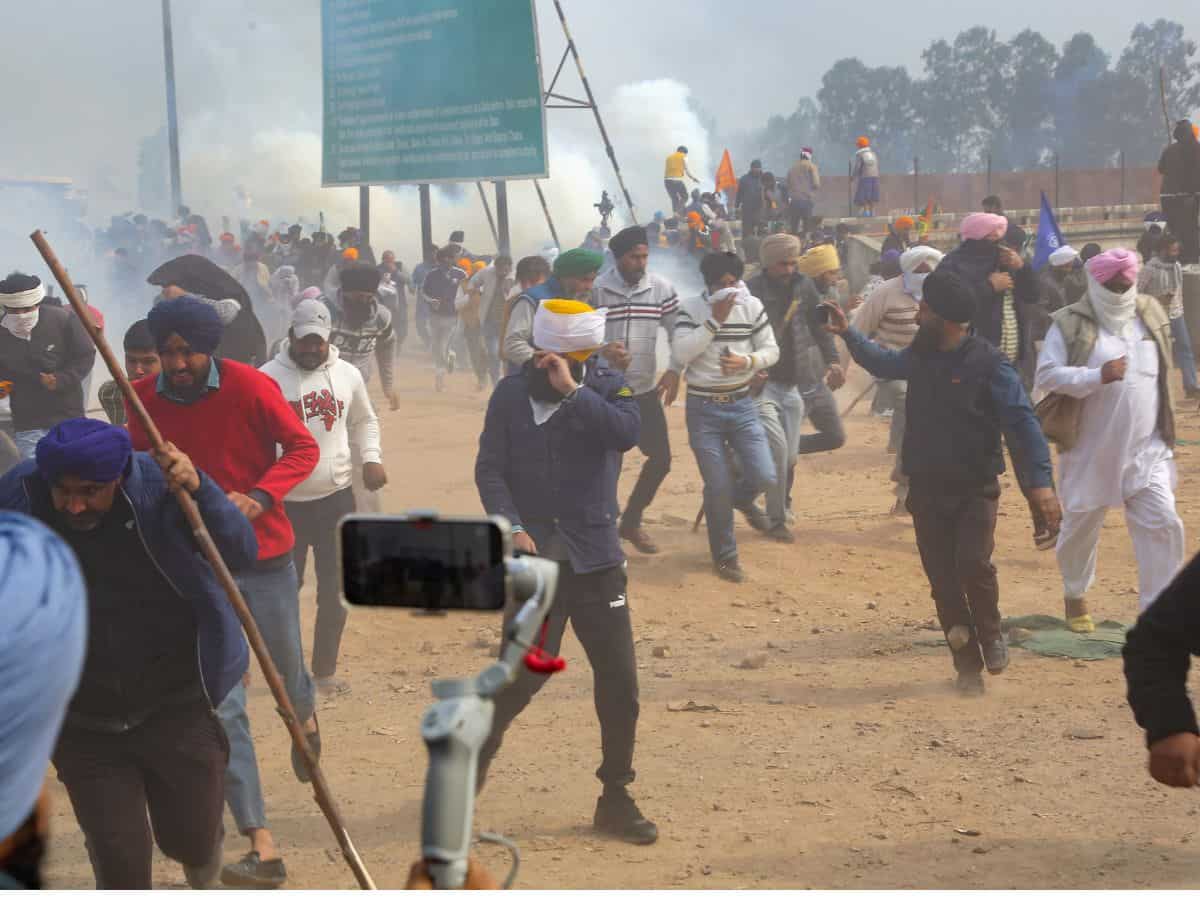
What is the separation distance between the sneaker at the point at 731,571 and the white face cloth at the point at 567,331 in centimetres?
437

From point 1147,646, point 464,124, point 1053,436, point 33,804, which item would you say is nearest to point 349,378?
point 1053,436

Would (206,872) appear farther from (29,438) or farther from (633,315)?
(633,315)

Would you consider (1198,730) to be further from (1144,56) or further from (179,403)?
(1144,56)

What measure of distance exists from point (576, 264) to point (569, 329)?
3179mm

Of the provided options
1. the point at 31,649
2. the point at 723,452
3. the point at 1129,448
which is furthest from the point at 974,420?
the point at 31,649

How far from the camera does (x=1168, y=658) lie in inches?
140

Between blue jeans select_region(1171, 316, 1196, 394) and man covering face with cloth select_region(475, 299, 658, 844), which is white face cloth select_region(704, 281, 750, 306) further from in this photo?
blue jeans select_region(1171, 316, 1196, 394)

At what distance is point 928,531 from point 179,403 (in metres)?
3.35

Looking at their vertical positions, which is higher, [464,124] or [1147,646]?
[464,124]

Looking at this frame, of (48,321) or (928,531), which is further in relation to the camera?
(48,321)

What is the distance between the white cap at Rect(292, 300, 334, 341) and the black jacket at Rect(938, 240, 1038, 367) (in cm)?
376

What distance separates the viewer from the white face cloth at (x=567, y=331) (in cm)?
576

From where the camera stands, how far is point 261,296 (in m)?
Answer: 28.8

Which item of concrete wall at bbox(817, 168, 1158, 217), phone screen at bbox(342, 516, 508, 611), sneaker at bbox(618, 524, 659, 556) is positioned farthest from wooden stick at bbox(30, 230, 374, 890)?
concrete wall at bbox(817, 168, 1158, 217)
